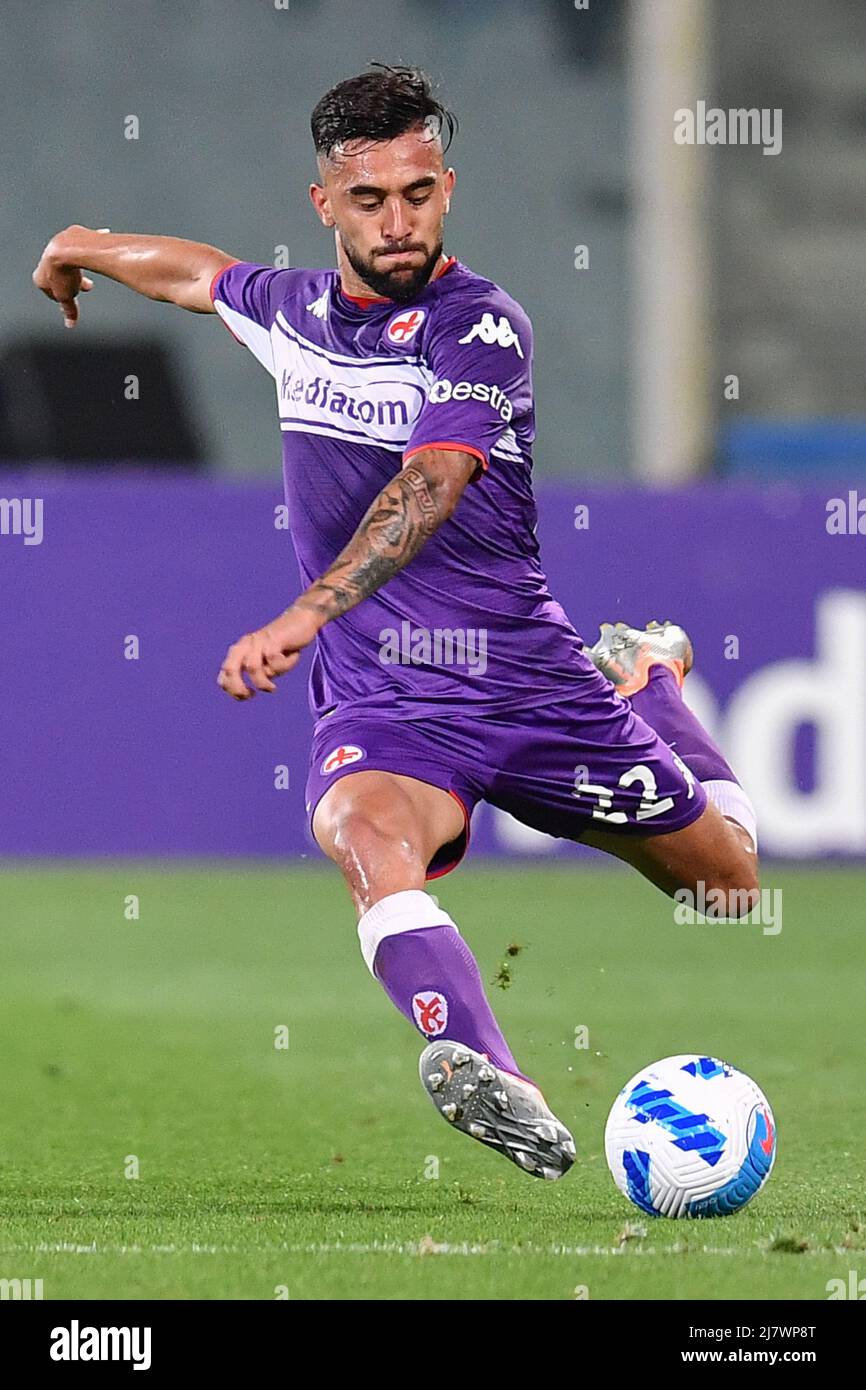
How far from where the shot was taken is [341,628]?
616 centimetres

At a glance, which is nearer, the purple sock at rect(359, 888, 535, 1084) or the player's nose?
the purple sock at rect(359, 888, 535, 1084)

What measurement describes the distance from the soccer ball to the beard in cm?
192

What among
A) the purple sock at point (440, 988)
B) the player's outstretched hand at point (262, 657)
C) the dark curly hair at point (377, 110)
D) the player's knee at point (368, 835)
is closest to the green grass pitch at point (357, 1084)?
the purple sock at point (440, 988)

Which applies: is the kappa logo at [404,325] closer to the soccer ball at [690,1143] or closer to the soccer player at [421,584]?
the soccer player at [421,584]

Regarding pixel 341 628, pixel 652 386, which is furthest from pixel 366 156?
pixel 652 386

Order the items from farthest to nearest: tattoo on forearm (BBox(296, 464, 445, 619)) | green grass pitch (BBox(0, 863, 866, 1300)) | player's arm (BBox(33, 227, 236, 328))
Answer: player's arm (BBox(33, 227, 236, 328)) → tattoo on forearm (BBox(296, 464, 445, 619)) → green grass pitch (BBox(0, 863, 866, 1300))

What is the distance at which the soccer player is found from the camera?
218 inches

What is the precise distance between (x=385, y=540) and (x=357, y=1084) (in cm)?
277

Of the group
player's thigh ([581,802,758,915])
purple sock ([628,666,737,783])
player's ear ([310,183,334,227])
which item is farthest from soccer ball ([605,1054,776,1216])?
player's ear ([310,183,334,227])

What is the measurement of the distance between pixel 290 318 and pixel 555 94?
14409 millimetres

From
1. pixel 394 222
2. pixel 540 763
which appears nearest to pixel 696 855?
pixel 540 763

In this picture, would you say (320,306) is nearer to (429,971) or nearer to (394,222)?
(394,222)

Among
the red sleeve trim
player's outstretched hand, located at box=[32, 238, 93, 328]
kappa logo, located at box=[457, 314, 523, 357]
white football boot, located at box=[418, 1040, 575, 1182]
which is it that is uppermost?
player's outstretched hand, located at box=[32, 238, 93, 328]

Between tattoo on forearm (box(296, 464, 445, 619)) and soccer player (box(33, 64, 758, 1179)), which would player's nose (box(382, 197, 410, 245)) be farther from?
tattoo on forearm (box(296, 464, 445, 619))
